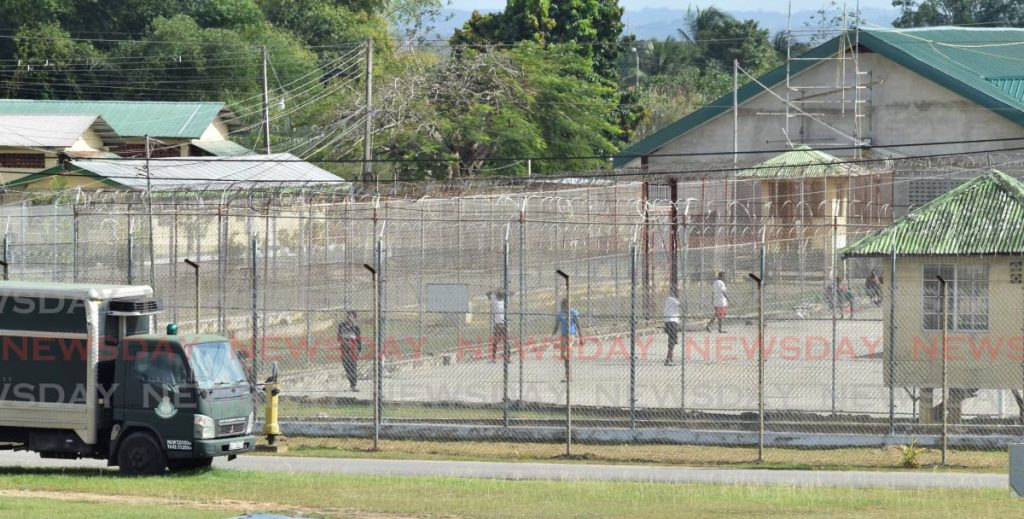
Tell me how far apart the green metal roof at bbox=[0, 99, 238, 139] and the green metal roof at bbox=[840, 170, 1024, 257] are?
38521mm

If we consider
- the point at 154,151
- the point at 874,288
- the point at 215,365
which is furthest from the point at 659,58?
the point at 215,365

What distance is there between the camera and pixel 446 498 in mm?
15344

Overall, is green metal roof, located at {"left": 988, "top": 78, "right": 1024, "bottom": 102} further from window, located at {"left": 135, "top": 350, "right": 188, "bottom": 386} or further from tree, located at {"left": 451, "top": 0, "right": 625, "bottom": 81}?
window, located at {"left": 135, "top": 350, "right": 188, "bottom": 386}

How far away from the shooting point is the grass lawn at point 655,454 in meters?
18.9

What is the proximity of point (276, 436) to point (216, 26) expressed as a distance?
63978 millimetres

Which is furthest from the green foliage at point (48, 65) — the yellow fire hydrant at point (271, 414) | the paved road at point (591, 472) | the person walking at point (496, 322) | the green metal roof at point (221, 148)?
the paved road at point (591, 472)

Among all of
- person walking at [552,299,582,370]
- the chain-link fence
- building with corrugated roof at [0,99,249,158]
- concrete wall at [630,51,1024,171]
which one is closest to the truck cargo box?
the chain-link fence

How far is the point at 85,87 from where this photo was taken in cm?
7719

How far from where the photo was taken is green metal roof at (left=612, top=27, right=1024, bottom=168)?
4350 centimetres

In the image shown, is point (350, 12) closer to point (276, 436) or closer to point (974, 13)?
point (974, 13)

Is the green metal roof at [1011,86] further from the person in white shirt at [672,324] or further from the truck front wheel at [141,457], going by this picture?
the truck front wheel at [141,457]

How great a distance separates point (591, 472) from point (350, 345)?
7221mm

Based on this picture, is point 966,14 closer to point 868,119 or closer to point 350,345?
point 868,119

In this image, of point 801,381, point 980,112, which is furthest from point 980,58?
point 801,381
